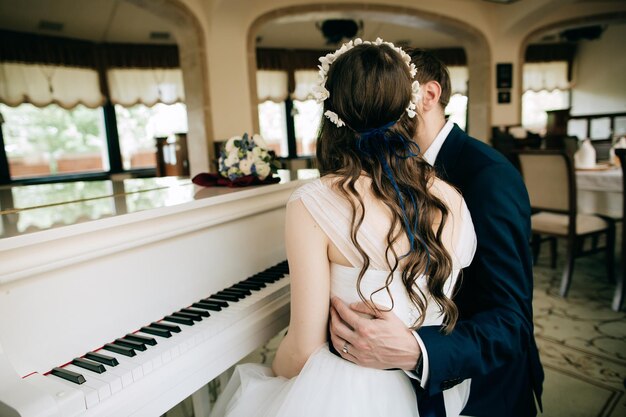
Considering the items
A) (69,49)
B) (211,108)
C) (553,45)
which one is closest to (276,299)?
(211,108)

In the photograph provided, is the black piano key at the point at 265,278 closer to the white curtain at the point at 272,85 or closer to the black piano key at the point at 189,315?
the black piano key at the point at 189,315

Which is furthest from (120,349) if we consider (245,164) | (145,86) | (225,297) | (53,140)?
(145,86)

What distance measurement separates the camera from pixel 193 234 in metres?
1.53

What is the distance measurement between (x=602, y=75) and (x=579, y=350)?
34.1 ft

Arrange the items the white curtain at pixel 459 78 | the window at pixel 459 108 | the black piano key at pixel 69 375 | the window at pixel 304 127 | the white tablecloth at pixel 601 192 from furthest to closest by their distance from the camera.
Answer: the window at pixel 459 108 → the white curtain at pixel 459 78 → the window at pixel 304 127 → the white tablecloth at pixel 601 192 → the black piano key at pixel 69 375

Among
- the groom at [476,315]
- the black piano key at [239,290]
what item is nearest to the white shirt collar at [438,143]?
the groom at [476,315]

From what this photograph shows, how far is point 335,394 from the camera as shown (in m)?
1.07

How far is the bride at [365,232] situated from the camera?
1054mm

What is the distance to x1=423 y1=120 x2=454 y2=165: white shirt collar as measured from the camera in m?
1.53

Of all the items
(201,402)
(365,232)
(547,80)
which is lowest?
(201,402)

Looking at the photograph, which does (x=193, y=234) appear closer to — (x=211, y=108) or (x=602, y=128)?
(x=211, y=108)

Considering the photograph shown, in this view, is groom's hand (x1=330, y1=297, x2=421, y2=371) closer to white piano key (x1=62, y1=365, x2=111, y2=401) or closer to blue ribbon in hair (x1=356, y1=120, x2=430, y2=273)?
blue ribbon in hair (x1=356, y1=120, x2=430, y2=273)

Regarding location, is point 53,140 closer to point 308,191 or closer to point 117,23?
point 117,23

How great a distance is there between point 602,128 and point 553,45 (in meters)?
2.53
